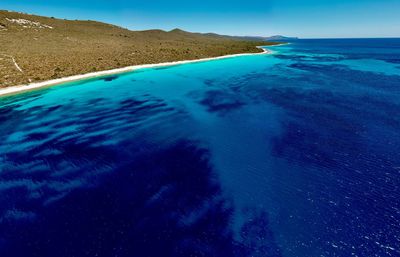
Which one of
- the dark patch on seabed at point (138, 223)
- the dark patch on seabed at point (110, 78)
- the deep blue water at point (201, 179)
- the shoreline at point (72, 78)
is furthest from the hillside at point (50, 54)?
the dark patch on seabed at point (138, 223)

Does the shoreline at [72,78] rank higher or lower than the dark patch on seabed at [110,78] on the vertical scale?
higher

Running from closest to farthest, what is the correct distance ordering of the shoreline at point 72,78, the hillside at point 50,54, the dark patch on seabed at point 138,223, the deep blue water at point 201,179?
the dark patch on seabed at point 138,223 < the deep blue water at point 201,179 < the shoreline at point 72,78 < the hillside at point 50,54

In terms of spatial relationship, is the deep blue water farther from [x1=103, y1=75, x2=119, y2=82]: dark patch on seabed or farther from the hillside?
the hillside

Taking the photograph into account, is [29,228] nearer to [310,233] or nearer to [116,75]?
[310,233]

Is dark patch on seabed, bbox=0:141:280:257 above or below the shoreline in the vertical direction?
below

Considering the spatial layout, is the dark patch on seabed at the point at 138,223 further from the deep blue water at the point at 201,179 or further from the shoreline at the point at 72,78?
the shoreline at the point at 72,78

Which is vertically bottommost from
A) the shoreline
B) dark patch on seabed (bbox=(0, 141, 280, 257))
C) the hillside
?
dark patch on seabed (bbox=(0, 141, 280, 257))

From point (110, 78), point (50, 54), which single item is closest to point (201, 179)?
point (110, 78)

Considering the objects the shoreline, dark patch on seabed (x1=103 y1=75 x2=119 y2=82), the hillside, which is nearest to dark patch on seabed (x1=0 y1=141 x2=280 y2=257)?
the shoreline

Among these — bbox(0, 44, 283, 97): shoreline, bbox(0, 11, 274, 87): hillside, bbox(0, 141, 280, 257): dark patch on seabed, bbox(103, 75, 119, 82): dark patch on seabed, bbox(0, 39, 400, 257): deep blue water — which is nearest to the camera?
bbox(0, 141, 280, 257): dark patch on seabed
